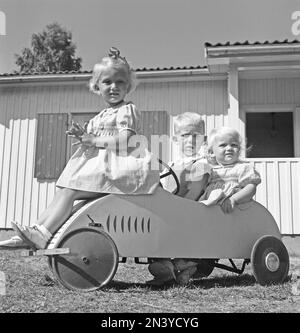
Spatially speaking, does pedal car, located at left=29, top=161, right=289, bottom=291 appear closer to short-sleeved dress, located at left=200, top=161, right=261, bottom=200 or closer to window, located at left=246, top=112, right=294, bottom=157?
short-sleeved dress, located at left=200, top=161, right=261, bottom=200

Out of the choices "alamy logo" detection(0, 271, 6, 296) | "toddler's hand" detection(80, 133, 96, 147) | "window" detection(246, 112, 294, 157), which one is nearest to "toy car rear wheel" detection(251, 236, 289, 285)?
"toddler's hand" detection(80, 133, 96, 147)

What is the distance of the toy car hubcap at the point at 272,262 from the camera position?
3009 mm

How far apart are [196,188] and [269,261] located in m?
0.68

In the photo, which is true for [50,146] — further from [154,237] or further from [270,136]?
[270,136]

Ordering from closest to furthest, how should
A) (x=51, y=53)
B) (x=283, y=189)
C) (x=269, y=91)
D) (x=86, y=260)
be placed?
(x=86, y=260)
(x=283, y=189)
(x=269, y=91)
(x=51, y=53)

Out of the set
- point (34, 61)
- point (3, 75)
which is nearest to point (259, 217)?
point (3, 75)

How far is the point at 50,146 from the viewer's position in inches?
327

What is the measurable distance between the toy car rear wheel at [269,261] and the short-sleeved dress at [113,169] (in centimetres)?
84

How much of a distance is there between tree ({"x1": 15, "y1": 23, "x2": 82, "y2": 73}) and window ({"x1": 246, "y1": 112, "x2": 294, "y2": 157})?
46.1 ft

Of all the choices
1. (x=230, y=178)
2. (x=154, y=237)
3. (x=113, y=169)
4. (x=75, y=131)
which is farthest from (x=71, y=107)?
(x=154, y=237)

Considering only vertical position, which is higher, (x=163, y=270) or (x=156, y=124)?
(x=156, y=124)

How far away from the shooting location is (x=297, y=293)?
271 centimetres
